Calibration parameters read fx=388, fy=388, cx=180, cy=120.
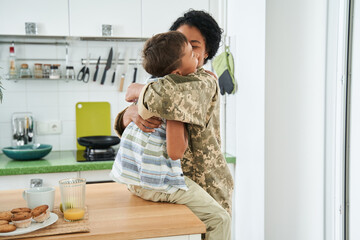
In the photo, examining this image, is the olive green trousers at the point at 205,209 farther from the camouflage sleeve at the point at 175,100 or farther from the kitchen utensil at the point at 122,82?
the kitchen utensil at the point at 122,82

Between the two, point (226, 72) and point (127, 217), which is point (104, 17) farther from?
point (127, 217)

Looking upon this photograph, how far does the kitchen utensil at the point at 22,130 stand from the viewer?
269 cm

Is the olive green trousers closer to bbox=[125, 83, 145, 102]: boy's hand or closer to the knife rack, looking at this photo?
bbox=[125, 83, 145, 102]: boy's hand

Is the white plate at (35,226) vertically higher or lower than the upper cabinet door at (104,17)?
lower

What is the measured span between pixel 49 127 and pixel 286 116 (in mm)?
1677

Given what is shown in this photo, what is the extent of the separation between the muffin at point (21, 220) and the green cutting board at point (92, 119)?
1938 mm

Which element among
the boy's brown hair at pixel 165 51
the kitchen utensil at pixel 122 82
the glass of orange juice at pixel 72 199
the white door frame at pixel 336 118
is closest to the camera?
the glass of orange juice at pixel 72 199

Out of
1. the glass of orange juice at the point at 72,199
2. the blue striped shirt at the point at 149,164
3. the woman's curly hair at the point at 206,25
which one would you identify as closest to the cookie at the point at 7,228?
the glass of orange juice at the point at 72,199

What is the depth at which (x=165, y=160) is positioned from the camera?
1.18m

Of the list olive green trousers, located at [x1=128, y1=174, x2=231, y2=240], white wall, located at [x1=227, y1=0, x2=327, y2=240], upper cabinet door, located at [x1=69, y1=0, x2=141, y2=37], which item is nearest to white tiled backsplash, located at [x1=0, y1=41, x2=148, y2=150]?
upper cabinet door, located at [x1=69, y1=0, x2=141, y2=37]

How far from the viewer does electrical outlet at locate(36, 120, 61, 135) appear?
2.81 metres

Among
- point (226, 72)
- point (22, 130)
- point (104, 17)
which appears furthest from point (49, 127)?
point (226, 72)

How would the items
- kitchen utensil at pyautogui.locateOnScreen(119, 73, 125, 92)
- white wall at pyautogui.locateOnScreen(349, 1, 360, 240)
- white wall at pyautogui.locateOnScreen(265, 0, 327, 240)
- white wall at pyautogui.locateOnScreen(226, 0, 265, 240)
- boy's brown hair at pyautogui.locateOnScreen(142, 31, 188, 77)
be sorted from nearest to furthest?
boy's brown hair at pyautogui.locateOnScreen(142, 31, 188, 77)
white wall at pyautogui.locateOnScreen(349, 1, 360, 240)
white wall at pyautogui.locateOnScreen(265, 0, 327, 240)
white wall at pyautogui.locateOnScreen(226, 0, 265, 240)
kitchen utensil at pyautogui.locateOnScreen(119, 73, 125, 92)

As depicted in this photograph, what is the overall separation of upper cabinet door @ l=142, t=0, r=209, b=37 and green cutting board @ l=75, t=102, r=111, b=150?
0.67m
